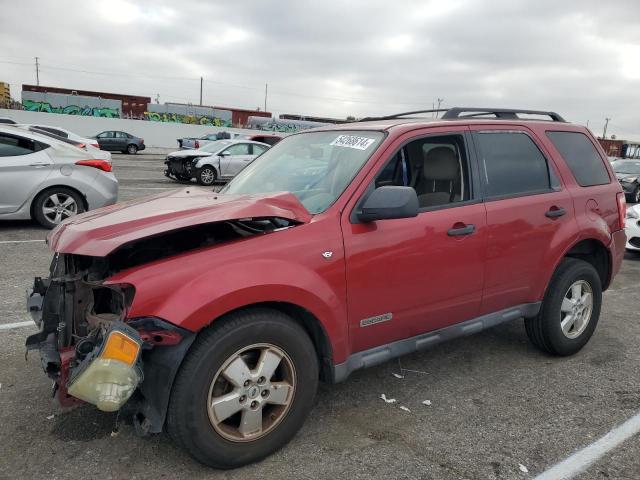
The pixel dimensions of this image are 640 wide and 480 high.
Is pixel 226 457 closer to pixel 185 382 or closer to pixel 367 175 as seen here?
pixel 185 382

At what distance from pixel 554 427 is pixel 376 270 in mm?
1457

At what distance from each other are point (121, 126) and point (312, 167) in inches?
1755

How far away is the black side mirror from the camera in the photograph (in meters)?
2.80

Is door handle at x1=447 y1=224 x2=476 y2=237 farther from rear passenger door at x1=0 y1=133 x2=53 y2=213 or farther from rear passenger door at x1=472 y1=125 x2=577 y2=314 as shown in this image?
rear passenger door at x1=0 y1=133 x2=53 y2=213

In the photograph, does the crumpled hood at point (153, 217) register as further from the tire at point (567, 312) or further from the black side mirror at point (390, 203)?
the tire at point (567, 312)

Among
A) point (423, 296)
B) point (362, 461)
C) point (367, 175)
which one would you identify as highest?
point (367, 175)

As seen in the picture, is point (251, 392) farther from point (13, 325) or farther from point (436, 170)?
point (13, 325)

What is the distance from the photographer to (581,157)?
429 cm

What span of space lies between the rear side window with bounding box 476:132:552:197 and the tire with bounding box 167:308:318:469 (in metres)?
1.80

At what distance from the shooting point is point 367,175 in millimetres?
3035

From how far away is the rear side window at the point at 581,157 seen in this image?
415 centimetres

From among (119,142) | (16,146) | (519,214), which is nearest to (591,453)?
(519,214)

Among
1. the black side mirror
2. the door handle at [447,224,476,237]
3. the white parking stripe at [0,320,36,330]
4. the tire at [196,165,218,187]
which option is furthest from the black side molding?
the tire at [196,165,218,187]

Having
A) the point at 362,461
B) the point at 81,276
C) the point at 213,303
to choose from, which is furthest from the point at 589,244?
the point at 81,276
